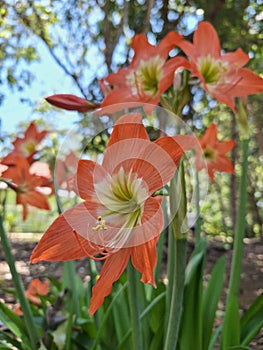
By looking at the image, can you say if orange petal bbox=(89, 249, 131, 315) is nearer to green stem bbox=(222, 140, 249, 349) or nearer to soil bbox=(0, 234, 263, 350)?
green stem bbox=(222, 140, 249, 349)

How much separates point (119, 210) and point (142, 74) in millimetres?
456

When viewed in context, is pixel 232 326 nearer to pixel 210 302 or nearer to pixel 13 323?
pixel 210 302

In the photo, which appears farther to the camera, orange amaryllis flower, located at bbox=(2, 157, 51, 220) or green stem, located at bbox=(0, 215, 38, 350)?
orange amaryllis flower, located at bbox=(2, 157, 51, 220)

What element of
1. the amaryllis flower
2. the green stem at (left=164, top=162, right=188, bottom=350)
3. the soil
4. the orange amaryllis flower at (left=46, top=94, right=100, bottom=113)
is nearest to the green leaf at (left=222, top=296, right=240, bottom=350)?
the green stem at (left=164, top=162, right=188, bottom=350)

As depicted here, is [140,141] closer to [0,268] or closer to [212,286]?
[212,286]

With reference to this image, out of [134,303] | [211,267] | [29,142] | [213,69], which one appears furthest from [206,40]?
[211,267]

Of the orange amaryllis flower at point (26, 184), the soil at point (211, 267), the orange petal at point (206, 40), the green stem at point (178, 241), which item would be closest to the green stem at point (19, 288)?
the orange amaryllis flower at point (26, 184)

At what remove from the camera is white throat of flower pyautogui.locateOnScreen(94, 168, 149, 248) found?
65 cm

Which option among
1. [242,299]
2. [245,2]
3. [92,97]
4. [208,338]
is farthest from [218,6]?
[208,338]

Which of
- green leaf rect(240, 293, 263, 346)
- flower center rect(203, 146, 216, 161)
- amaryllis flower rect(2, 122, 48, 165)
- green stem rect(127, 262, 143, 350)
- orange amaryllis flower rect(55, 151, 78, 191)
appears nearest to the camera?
orange amaryllis flower rect(55, 151, 78, 191)

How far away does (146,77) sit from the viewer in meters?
1.05

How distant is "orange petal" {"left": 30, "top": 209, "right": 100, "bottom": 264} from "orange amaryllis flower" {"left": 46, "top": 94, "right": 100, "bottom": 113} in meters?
0.31

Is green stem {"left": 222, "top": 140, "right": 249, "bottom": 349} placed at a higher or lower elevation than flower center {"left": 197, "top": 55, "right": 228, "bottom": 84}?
lower

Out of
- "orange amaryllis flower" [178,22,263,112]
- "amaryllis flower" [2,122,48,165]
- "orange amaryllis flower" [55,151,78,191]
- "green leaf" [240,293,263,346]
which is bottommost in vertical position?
"green leaf" [240,293,263,346]
